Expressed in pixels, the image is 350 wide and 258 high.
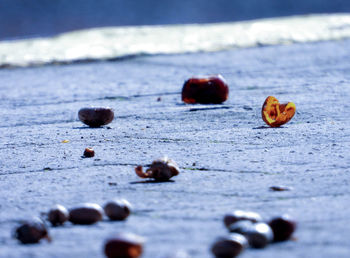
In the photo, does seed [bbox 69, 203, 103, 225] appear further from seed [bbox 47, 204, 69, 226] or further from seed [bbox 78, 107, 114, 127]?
seed [bbox 78, 107, 114, 127]

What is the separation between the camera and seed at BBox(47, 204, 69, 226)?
6.09 feet

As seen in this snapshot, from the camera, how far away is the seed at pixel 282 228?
1.68 m

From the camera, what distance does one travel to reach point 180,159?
2637 mm

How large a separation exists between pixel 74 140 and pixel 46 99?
1.51 metres

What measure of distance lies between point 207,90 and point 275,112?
78 centimetres

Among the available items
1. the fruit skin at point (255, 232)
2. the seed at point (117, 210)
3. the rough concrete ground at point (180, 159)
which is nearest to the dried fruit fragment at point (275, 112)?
the rough concrete ground at point (180, 159)

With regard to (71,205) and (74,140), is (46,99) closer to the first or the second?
(74,140)

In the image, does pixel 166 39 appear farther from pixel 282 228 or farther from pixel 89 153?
pixel 282 228

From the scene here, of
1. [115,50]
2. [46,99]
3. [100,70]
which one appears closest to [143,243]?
[46,99]

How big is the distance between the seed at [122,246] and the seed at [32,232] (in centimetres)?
26

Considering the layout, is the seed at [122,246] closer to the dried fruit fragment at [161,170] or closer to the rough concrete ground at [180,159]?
the rough concrete ground at [180,159]

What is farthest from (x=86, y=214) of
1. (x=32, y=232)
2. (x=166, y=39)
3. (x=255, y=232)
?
(x=166, y=39)

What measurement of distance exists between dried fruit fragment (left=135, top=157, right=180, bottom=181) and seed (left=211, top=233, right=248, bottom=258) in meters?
0.79

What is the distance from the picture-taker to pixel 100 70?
5.91 metres
